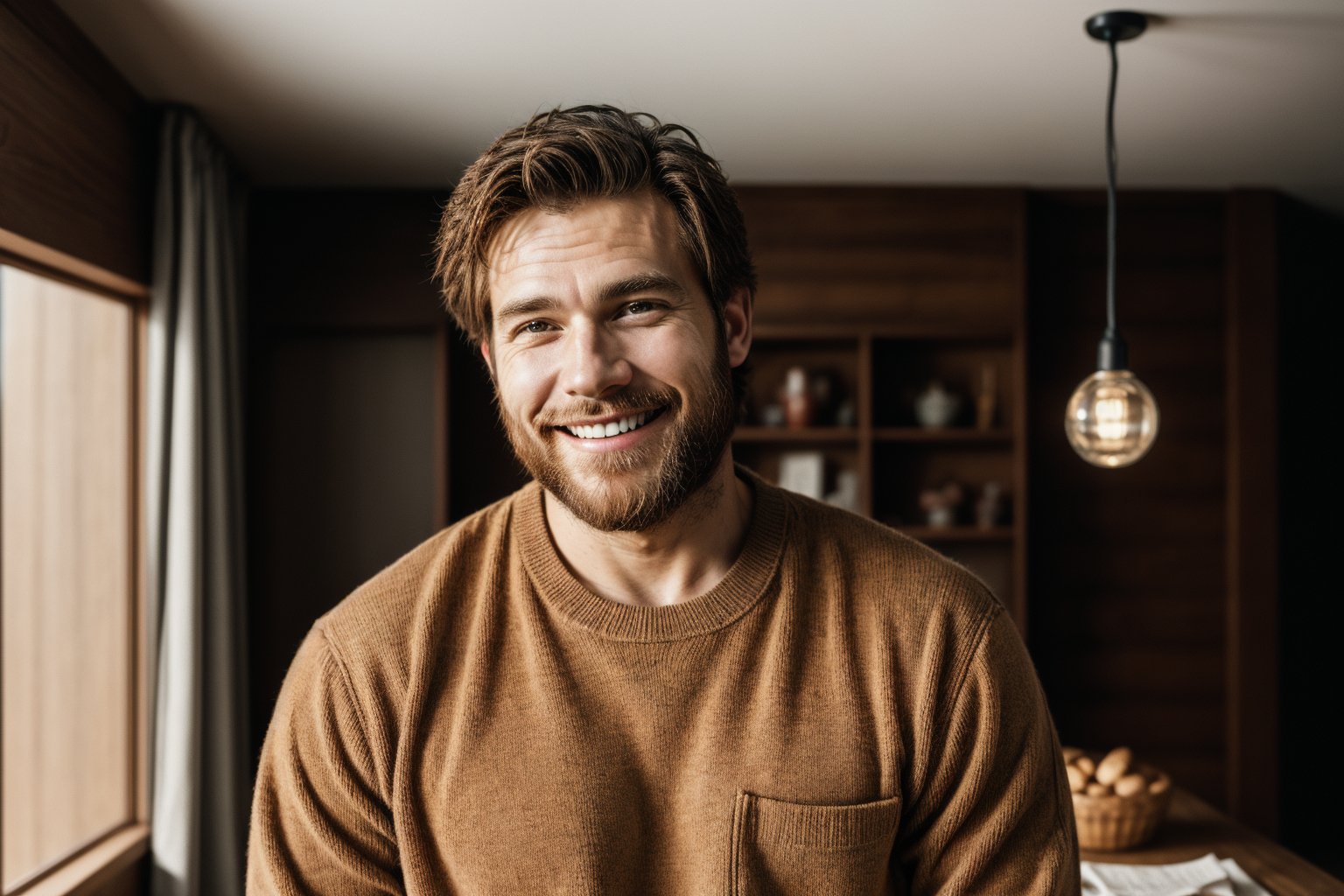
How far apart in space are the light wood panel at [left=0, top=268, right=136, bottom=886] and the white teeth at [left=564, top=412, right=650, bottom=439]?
88.8 inches

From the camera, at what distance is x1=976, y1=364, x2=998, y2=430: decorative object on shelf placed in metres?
4.40

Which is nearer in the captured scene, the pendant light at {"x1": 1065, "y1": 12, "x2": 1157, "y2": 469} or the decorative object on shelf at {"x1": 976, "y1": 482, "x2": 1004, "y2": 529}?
the pendant light at {"x1": 1065, "y1": 12, "x2": 1157, "y2": 469}

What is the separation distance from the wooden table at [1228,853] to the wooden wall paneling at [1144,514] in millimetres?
1813

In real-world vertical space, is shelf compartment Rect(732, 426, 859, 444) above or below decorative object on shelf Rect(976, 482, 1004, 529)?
above

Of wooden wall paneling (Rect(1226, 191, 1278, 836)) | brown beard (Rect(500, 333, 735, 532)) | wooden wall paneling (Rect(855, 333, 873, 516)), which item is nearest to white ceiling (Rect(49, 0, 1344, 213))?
wooden wall paneling (Rect(1226, 191, 1278, 836))

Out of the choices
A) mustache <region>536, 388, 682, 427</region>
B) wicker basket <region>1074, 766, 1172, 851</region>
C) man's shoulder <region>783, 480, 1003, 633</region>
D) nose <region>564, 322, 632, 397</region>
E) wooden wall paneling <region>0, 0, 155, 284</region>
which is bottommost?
wicker basket <region>1074, 766, 1172, 851</region>

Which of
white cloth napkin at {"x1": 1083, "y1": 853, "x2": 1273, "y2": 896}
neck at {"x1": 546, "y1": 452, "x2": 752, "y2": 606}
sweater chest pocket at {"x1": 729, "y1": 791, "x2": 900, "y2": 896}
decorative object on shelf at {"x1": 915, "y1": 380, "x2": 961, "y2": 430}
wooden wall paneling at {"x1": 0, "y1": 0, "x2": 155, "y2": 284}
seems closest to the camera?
sweater chest pocket at {"x1": 729, "y1": 791, "x2": 900, "y2": 896}

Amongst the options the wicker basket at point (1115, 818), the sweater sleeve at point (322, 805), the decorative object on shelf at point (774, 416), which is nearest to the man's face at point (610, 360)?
the sweater sleeve at point (322, 805)

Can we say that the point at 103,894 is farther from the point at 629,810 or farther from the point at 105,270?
the point at 629,810

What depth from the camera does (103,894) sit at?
2900 mm

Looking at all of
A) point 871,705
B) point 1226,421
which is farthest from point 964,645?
point 1226,421

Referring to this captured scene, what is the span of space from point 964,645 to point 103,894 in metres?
2.61

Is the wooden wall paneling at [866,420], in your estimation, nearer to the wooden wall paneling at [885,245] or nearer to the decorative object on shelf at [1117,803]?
the wooden wall paneling at [885,245]

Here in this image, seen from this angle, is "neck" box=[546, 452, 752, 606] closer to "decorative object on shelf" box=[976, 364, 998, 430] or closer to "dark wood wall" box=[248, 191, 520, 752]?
"dark wood wall" box=[248, 191, 520, 752]
